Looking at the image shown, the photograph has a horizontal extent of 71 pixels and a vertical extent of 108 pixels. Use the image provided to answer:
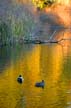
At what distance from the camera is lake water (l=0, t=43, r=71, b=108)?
18516 mm

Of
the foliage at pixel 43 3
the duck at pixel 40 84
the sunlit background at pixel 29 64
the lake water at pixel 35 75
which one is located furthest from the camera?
the foliage at pixel 43 3

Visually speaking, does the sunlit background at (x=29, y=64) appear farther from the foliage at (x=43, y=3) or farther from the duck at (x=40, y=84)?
the foliage at (x=43, y=3)

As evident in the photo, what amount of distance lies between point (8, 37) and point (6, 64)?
9751mm

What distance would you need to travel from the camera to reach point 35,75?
953 inches

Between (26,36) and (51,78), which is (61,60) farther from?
(26,36)

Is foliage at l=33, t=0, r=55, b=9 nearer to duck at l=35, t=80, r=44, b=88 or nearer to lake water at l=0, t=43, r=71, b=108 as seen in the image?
lake water at l=0, t=43, r=71, b=108

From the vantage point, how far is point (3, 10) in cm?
3881

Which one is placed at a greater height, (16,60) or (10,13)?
(10,13)

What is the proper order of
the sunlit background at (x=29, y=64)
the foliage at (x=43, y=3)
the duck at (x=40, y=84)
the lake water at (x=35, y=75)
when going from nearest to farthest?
the lake water at (x=35, y=75) < the sunlit background at (x=29, y=64) < the duck at (x=40, y=84) < the foliage at (x=43, y=3)

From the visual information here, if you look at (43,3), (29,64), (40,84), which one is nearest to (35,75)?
(40,84)

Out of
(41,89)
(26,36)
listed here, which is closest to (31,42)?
(26,36)

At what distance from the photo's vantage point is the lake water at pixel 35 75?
729 inches

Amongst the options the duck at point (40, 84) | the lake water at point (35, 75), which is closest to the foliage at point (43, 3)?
the lake water at point (35, 75)

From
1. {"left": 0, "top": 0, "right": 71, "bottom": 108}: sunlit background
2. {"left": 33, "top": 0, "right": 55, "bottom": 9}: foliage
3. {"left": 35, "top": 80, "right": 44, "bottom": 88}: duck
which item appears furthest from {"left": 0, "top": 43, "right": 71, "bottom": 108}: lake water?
{"left": 33, "top": 0, "right": 55, "bottom": 9}: foliage
